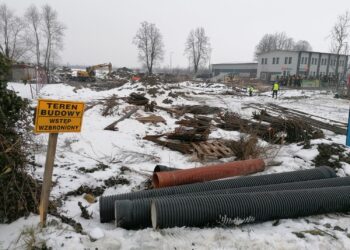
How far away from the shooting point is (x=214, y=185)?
5.10 m

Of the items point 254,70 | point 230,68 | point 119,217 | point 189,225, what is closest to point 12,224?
point 119,217

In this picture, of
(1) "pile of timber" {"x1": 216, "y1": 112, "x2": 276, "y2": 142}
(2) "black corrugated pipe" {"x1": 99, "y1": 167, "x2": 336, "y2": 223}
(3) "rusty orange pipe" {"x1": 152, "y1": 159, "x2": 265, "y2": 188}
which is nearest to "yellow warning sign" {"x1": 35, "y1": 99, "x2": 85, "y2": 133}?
(2) "black corrugated pipe" {"x1": 99, "y1": 167, "x2": 336, "y2": 223}

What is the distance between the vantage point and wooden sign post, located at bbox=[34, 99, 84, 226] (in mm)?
3332

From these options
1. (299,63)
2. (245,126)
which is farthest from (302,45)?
(245,126)

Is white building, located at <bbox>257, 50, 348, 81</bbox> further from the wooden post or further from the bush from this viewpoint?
the wooden post

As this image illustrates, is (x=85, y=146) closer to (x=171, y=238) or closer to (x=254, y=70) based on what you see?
(x=171, y=238)

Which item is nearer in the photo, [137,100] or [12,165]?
[12,165]

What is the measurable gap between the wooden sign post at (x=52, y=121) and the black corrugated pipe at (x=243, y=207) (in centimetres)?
138

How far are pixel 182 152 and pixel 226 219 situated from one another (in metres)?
4.43

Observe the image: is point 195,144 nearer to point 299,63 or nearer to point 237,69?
point 299,63

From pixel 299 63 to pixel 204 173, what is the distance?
59.2 meters

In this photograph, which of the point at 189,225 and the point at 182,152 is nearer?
the point at 189,225

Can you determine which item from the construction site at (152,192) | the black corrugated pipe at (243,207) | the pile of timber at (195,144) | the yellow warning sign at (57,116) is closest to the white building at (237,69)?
the pile of timber at (195,144)

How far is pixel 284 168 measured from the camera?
6945 mm
